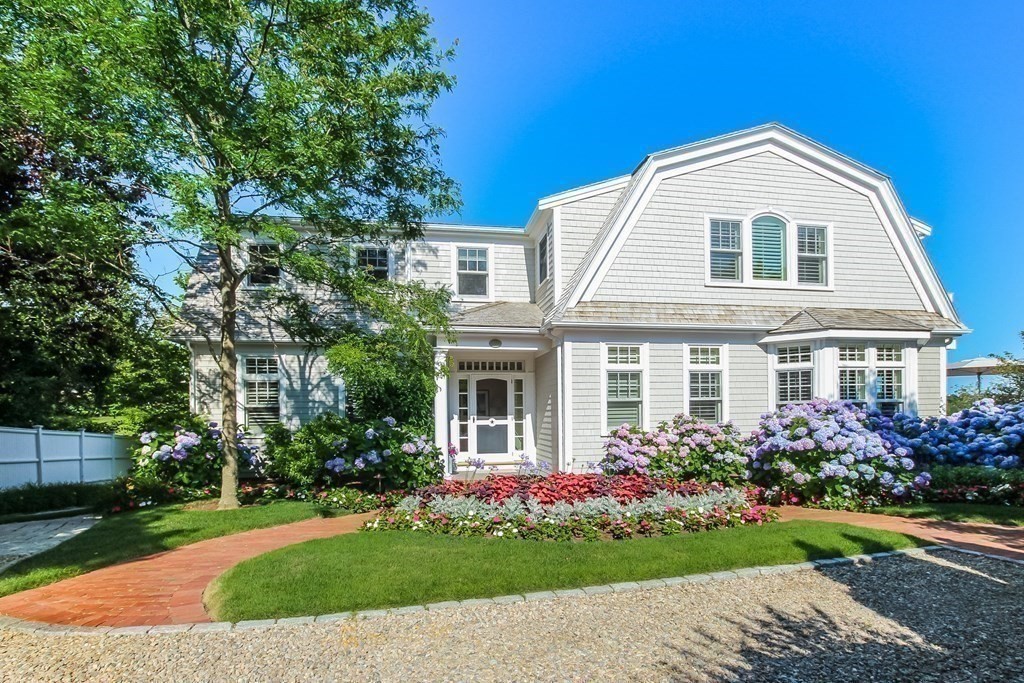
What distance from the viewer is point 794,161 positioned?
42.4 ft

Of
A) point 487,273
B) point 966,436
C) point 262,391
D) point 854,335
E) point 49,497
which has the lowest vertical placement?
point 49,497

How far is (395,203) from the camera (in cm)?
1000

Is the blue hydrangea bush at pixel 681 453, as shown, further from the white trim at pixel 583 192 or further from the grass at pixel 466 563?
the white trim at pixel 583 192

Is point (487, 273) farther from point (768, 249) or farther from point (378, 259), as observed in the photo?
point (768, 249)

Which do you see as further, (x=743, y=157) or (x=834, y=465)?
(x=743, y=157)

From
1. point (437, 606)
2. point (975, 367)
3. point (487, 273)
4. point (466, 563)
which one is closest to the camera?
point (437, 606)

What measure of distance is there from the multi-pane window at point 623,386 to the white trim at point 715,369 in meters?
1.01

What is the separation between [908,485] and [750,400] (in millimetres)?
3417

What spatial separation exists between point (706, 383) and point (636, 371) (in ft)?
5.44

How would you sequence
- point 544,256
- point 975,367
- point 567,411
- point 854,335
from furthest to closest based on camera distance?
point 975,367 < point 544,256 < point 567,411 < point 854,335

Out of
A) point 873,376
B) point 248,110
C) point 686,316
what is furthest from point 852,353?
point 248,110

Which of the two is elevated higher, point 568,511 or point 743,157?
point 743,157

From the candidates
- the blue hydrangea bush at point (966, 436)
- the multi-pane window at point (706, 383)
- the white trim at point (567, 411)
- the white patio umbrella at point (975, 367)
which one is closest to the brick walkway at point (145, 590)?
the white trim at point (567, 411)

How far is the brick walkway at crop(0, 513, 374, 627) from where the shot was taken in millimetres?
4773
